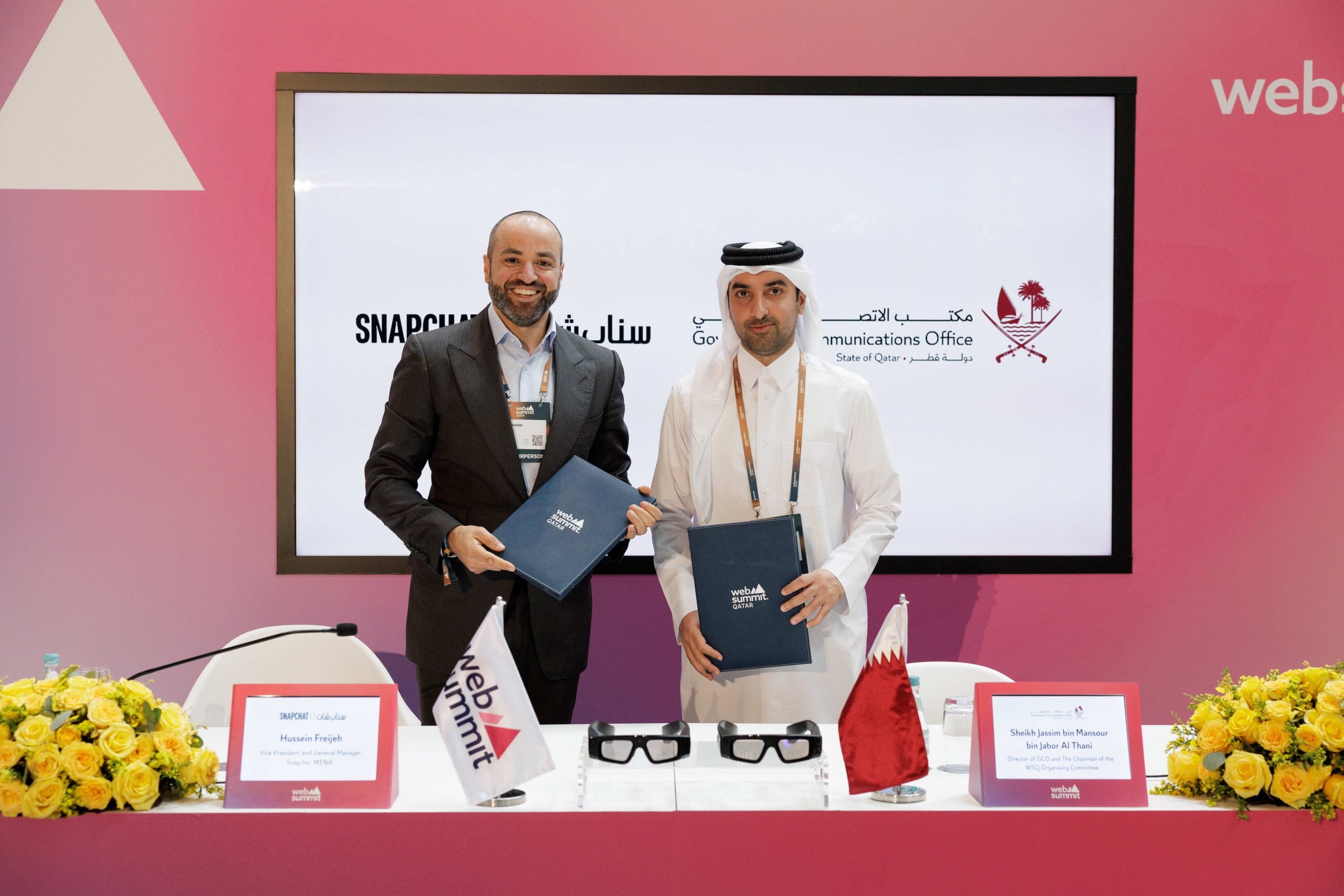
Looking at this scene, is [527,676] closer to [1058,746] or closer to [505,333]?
[505,333]

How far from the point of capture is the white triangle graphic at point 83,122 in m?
3.62

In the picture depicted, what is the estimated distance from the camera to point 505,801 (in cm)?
183

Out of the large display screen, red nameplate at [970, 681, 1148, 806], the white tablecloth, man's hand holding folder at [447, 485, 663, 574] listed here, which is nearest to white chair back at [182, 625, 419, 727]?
the large display screen

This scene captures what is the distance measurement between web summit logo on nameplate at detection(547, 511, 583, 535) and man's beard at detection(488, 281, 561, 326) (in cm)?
61

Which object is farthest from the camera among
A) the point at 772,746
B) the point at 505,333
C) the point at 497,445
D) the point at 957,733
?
the point at 505,333

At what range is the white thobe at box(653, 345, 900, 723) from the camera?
2.79 m

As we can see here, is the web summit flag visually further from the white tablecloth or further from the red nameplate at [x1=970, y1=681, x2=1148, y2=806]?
the red nameplate at [x1=970, y1=681, x2=1148, y2=806]

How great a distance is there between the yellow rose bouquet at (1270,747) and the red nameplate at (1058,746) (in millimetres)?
114

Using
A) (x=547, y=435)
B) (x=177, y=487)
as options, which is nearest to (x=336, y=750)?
(x=547, y=435)

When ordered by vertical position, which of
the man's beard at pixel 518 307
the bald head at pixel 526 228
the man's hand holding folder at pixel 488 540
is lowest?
the man's hand holding folder at pixel 488 540

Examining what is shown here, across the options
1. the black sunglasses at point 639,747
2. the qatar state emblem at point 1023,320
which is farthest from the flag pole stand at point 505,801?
the qatar state emblem at point 1023,320

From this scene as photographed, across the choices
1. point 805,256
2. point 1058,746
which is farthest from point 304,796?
point 805,256

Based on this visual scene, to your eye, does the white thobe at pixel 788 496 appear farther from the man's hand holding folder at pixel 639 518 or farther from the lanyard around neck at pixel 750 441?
the man's hand holding folder at pixel 639 518

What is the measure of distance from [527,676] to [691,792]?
110 cm
